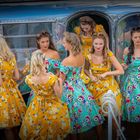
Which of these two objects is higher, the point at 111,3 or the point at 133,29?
the point at 111,3

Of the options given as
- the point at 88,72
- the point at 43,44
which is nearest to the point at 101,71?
the point at 88,72

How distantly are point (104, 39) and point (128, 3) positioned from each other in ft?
1.71

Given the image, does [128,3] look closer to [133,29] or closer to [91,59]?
Answer: [133,29]

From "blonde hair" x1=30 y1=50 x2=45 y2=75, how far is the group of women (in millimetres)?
30

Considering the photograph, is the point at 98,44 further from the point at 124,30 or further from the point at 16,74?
the point at 16,74

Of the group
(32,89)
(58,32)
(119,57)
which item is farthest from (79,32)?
(32,89)

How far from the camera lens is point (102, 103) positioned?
4793 mm

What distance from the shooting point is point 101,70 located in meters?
4.88

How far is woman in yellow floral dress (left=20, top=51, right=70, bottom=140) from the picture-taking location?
4664mm

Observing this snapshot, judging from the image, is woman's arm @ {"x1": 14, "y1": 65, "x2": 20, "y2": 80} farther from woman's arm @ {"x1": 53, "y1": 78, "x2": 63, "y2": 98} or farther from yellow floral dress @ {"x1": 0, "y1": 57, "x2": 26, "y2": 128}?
woman's arm @ {"x1": 53, "y1": 78, "x2": 63, "y2": 98}

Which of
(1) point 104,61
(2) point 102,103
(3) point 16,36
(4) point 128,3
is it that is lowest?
(2) point 102,103

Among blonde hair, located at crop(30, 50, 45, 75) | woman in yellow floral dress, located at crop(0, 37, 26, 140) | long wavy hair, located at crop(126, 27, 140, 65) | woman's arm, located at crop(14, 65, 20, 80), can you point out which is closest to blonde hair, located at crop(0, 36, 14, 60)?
woman in yellow floral dress, located at crop(0, 37, 26, 140)

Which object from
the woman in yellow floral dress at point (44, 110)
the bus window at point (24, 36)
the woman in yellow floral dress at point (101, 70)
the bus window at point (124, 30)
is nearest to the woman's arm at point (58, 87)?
the woman in yellow floral dress at point (44, 110)

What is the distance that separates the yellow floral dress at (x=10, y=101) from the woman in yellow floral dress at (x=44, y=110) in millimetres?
120
